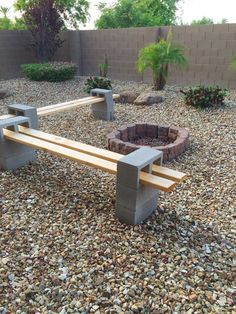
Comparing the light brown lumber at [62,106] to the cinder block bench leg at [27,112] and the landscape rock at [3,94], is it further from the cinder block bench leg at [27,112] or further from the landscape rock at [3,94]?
the landscape rock at [3,94]

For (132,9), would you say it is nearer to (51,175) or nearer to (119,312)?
(51,175)

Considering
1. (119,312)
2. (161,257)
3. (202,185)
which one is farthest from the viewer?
(202,185)

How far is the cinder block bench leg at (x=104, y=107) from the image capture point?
4809 mm

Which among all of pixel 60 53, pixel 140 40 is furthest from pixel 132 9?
pixel 140 40

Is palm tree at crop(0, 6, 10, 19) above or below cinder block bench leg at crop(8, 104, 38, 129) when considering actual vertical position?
above

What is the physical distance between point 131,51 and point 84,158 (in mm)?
7519

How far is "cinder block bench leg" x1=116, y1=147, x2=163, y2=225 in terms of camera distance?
2.02 meters

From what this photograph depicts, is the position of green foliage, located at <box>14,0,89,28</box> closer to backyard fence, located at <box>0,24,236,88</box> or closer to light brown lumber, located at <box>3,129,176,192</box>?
backyard fence, located at <box>0,24,236,88</box>

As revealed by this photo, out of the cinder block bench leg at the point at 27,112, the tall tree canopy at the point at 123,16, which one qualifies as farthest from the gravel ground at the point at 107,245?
the tall tree canopy at the point at 123,16

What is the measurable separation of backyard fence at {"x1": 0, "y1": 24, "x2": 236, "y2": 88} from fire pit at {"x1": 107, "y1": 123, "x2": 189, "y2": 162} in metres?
4.51

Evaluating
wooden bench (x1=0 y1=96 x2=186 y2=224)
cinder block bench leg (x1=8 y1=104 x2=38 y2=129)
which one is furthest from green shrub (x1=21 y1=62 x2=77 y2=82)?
wooden bench (x1=0 y1=96 x2=186 y2=224)

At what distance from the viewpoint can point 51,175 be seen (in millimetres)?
2930

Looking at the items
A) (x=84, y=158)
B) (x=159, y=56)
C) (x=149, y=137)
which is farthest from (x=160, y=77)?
(x=84, y=158)

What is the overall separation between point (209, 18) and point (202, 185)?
29.4 metres
